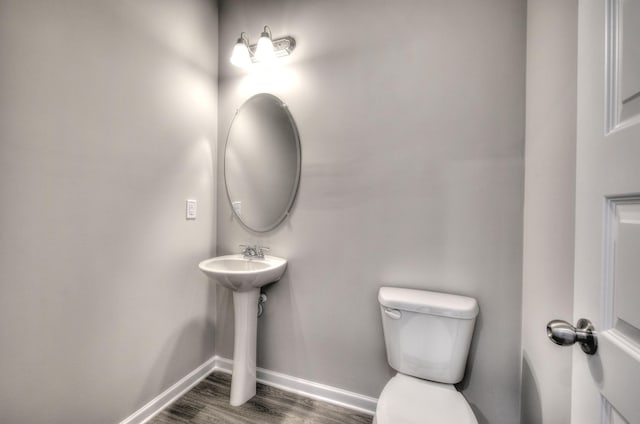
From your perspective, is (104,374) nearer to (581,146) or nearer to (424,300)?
(424,300)

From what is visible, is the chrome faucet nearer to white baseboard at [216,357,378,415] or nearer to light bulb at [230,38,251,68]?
white baseboard at [216,357,378,415]

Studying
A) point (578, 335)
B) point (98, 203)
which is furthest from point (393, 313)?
→ point (98, 203)

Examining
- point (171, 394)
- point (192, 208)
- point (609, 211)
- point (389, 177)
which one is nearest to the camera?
point (609, 211)

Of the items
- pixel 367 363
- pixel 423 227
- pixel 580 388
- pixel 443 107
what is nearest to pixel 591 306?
pixel 580 388

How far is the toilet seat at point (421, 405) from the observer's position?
3.21 ft

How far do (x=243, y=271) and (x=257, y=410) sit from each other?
0.78m

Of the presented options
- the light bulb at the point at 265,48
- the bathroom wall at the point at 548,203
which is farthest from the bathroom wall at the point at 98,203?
the bathroom wall at the point at 548,203

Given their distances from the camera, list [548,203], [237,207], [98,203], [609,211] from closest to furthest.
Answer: [609,211]
[548,203]
[98,203]
[237,207]

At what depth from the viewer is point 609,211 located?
48 centimetres

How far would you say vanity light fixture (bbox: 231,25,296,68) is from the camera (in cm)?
162

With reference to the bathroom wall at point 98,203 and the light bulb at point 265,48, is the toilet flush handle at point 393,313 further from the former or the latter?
the light bulb at point 265,48

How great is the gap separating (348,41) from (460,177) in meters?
1.00

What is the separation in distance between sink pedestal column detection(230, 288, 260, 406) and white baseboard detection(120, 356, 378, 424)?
182 mm

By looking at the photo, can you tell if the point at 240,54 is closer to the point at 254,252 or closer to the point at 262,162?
the point at 262,162
